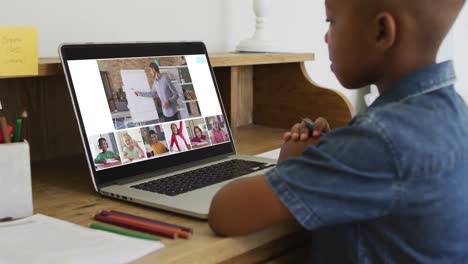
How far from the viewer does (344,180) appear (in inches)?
24.3

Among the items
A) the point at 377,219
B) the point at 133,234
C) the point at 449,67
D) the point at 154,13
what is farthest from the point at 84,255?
the point at 154,13

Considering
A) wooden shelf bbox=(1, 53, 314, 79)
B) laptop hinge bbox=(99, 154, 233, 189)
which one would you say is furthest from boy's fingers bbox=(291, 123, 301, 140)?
wooden shelf bbox=(1, 53, 314, 79)

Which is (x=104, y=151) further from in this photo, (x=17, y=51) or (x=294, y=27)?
(x=294, y=27)

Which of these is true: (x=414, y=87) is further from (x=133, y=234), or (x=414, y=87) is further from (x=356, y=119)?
(x=133, y=234)

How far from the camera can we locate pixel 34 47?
839mm

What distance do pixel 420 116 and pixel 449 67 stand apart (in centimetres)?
12

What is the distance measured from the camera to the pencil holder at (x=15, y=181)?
0.72 metres

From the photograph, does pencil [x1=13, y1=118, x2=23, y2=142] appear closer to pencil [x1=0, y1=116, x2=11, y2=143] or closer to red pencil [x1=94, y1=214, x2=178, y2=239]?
pencil [x1=0, y1=116, x2=11, y2=143]

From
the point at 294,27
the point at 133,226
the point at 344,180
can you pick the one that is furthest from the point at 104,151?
the point at 294,27

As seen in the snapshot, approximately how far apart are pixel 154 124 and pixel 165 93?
2.9 inches

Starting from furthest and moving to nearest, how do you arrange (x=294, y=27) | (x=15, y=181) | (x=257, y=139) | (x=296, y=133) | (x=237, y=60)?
(x=294, y=27)
(x=257, y=139)
(x=237, y=60)
(x=296, y=133)
(x=15, y=181)

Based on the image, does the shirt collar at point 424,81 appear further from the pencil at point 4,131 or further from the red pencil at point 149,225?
the pencil at point 4,131

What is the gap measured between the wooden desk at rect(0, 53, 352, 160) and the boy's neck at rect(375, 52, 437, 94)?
0.51m

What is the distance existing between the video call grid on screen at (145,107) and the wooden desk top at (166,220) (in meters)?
0.07
